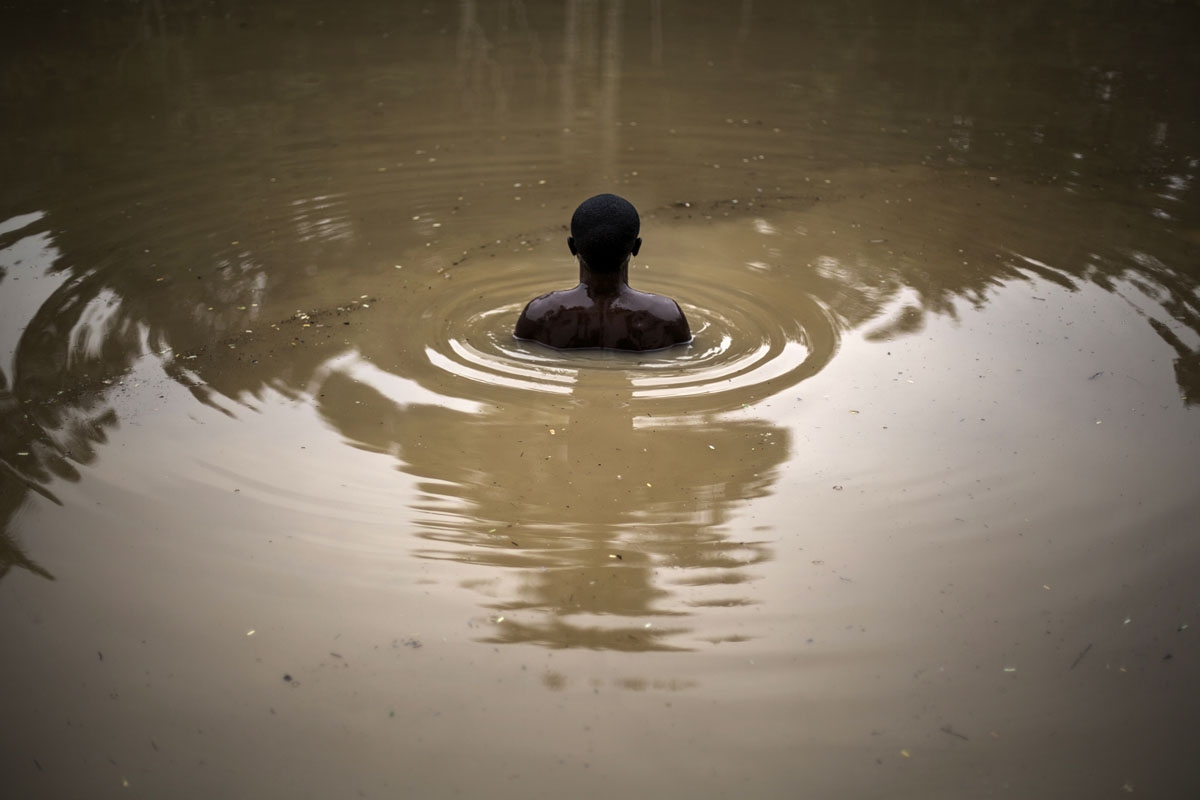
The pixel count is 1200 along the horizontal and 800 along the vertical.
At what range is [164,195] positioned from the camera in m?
6.32

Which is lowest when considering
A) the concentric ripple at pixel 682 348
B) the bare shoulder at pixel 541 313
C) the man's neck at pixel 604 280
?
the concentric ripple at pixel 682 348

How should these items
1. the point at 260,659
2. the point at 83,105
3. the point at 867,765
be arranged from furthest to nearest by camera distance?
the point at 83,105
the point at 260,659
the point at 867,765

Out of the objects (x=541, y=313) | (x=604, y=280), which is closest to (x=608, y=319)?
(x=604, y=280)

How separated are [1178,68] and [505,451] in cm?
854

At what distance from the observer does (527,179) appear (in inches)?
264

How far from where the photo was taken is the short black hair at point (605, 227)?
4.18 m

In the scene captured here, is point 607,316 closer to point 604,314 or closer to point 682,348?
point 604,314

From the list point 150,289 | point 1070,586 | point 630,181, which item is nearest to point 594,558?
point 1070,586

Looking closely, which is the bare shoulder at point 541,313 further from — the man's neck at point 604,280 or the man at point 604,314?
the man's neck at point 604,280

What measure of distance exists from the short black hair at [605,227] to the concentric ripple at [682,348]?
1.64 ft

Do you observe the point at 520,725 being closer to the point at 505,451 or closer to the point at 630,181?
the point at 505,451

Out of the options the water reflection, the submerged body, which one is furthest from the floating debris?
the submerged body

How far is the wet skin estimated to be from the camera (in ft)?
14.5

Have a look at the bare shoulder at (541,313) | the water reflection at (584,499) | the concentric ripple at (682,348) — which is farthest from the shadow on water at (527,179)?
the bare shoulder at (541,313)
